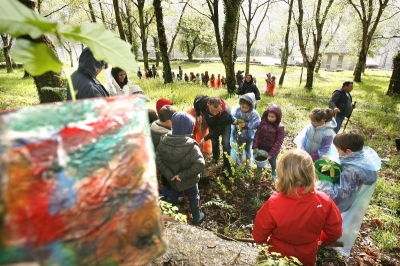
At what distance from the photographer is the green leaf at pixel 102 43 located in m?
0.64

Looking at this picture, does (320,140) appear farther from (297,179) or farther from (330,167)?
(297,179)

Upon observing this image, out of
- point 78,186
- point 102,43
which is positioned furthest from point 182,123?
point 78,186

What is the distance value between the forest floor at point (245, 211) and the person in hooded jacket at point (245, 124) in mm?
349

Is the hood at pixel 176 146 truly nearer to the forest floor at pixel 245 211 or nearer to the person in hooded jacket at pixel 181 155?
the person in hooded jacket at pixel 181 155

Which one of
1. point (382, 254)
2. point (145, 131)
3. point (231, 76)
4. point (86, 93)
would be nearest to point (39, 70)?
point (145, 131)

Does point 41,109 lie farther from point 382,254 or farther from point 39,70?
point 382,254

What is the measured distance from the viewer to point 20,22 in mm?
575

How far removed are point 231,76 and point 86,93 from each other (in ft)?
31.4

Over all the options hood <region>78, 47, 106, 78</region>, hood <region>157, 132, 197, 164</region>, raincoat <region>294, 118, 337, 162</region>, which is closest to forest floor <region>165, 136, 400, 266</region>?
hood <region>157, 132, 197, 164</region>

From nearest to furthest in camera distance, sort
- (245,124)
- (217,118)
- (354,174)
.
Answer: (354,174)
(217,118)
(245,124)

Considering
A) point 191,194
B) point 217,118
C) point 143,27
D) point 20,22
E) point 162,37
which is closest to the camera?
point 20,22

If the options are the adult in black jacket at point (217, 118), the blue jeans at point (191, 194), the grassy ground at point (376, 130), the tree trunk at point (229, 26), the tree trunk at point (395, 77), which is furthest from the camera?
the tree trunk at point (395, 77)

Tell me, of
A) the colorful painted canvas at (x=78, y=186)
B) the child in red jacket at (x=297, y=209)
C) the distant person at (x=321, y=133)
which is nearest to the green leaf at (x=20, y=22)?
the colorful painted canvas at (x=78, y=186)

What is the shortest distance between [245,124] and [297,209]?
289 cm
